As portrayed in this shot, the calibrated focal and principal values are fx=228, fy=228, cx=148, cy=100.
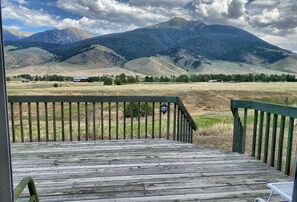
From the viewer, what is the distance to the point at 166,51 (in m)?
76.9

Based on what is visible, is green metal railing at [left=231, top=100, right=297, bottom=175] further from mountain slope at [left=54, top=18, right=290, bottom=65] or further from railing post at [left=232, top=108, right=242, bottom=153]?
mountain slope at [left=54, top=18, right=290, bottom=65]

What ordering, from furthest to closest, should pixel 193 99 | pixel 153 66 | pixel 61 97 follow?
pixel 153 66
pixel 193 99
pixel 61 97

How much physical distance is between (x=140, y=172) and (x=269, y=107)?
178 cm

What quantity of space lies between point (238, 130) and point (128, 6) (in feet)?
10.6

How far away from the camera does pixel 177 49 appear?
77.8 m

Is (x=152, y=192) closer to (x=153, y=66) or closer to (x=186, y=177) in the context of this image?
(x=186, y=177)

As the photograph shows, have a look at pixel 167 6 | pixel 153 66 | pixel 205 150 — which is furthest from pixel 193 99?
pixel 153 66

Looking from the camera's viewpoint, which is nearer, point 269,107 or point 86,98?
point 269,107

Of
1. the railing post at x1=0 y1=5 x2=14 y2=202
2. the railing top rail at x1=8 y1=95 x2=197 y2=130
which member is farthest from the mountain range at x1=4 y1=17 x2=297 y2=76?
the railing post at x1=0 y1=5 x2=14 y2=202

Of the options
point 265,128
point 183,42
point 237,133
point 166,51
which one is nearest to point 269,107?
point 265,128

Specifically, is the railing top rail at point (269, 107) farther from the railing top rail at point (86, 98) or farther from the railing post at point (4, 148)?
the railing post at point (4, 148)

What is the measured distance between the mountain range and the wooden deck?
48674 millimetres

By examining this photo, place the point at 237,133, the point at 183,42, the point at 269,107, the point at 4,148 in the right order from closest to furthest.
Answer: the point at 4,148 → the point at 269,107 → the point at 237,133 → the point at 183,42

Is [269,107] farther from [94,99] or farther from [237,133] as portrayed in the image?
[94,99]
